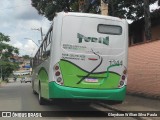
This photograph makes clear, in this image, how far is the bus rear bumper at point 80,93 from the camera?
1273 cm

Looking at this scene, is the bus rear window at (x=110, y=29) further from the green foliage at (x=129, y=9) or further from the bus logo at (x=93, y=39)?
the green foliage at (x=129, y=9)

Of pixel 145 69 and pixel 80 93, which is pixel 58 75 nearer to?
pixel 80 93

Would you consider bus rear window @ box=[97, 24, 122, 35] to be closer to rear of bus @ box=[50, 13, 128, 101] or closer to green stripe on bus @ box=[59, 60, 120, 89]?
rear of bus @ box=[50, 13, 128, 101]

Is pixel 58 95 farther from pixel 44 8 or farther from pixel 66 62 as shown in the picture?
pixel 44 8

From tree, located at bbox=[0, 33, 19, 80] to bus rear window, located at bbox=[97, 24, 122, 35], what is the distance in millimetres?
68161

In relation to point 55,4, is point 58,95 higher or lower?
lower

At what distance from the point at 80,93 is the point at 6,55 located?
78.3 metres

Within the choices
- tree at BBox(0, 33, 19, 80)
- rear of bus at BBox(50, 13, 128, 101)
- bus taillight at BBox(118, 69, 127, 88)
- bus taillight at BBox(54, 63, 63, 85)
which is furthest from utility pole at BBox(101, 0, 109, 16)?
tree at BBox(0, 33, 19, 80)

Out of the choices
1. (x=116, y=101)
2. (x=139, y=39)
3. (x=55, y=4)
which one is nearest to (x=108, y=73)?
(x=116, y=101)

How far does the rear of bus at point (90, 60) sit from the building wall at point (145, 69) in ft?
19.8

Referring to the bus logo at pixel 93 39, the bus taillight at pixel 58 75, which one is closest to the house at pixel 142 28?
the bus logo at pixel 93 39

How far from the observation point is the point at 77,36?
42.8 feet

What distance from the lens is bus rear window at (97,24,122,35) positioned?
13.3 metres

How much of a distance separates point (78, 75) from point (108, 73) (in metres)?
1.05
